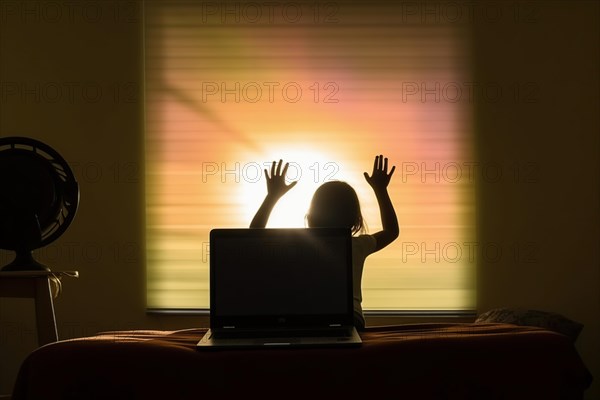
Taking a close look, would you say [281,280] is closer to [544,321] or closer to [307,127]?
[544,321]

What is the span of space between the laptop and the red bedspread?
0.36 meters

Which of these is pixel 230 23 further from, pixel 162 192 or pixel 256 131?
pixel 162 192

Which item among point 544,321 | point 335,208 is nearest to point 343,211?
point 335,208

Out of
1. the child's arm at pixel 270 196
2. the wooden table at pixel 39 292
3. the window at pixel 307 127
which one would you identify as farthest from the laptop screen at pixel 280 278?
the window at pixel 307 127

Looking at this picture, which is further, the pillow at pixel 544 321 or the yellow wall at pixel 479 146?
the yellow wall at pixel 479 146

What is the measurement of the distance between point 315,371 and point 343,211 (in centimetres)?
93

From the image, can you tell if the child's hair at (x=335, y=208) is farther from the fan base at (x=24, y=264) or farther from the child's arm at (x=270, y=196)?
the fan base at (x=24, y=264)

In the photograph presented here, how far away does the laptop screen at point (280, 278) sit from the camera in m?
1.75

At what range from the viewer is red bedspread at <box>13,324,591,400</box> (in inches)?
51.9

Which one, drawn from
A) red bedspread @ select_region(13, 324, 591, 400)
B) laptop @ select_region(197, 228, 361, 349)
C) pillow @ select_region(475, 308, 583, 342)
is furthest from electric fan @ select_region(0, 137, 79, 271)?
pillow @ select_region(475, 308, 583, 342)

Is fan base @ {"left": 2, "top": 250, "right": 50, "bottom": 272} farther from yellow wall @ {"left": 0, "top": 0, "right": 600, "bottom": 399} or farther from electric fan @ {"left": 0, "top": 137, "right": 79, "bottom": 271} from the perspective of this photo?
yellow wall @ {"left": 0, "top": 0, "right": 600, "bottom": 399}

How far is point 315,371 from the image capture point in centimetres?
132

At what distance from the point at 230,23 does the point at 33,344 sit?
6.67 feet

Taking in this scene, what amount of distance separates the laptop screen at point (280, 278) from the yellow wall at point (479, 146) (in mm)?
1839
